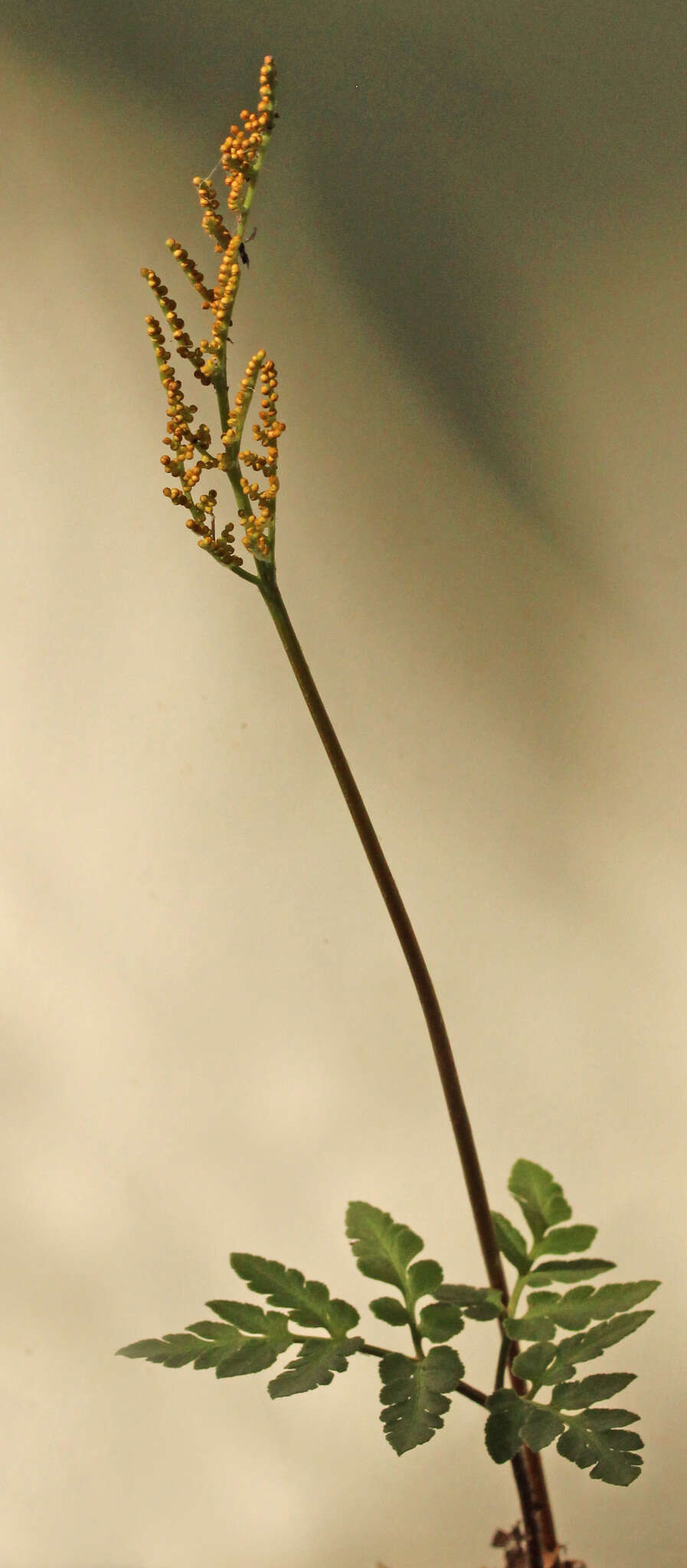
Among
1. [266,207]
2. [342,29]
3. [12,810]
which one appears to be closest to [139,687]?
[12,810]

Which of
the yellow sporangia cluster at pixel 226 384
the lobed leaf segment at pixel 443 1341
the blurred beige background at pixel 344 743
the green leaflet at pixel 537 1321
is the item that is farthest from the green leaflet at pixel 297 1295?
the yellow sporangia cluster at pixel 226 384

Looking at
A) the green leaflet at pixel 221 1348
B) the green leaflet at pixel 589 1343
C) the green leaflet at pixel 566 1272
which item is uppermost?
the green leaflet at pixel 221 1348

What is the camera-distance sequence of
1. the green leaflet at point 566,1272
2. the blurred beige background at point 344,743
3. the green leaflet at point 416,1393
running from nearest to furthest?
the green leaflet at point 416,1393, the green leaflet at point 566,1272, the blurred beige background at point 344,743

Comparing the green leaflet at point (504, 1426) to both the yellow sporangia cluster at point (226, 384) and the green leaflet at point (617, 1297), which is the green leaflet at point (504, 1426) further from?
the yellow sporangia cluster at point (226, 384)

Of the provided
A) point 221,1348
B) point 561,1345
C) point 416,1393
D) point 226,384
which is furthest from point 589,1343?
point 226,384

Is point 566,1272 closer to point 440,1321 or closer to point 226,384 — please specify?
point 440,1321

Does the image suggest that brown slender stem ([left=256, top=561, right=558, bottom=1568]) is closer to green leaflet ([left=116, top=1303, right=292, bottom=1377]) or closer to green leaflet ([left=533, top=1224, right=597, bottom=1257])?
green leaflet ([left=533, top=1224, right=597, bottom=1257])

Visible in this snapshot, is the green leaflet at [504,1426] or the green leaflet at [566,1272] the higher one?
the green leaflet at [566,1272]
